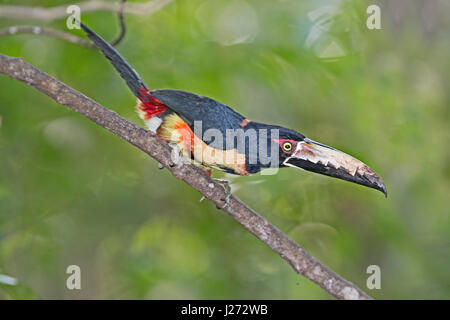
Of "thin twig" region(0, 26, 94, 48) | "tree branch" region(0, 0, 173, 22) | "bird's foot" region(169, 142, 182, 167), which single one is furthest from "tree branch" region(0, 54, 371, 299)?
"tree branch" region(0, 0, 173, 22)

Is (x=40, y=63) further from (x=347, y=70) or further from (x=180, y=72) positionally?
(x=347, y=70)

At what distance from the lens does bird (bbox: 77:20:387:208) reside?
2432mm

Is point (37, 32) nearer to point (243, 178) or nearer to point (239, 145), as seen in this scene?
point (239, 145)

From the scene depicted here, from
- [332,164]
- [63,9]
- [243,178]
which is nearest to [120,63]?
[63,9]

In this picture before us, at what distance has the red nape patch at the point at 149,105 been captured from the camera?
270 centimetres

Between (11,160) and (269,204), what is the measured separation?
183 cm

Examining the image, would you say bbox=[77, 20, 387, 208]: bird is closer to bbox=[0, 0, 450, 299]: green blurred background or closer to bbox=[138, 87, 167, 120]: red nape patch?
bbox=[138, 87, 167, 120]: red nape patch

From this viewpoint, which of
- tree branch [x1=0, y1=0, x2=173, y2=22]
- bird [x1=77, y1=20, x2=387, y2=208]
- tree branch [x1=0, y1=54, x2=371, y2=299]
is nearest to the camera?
tree branch [x1=0, y1=54, x2=371, y2=299]

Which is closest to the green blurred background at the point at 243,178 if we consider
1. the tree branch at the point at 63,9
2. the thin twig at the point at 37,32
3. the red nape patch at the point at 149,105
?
the tree branch at the point at 63,9

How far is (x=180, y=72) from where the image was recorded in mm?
3398

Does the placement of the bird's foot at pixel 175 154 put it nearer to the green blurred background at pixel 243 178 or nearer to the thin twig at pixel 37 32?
the green blurred background at pixel 243 178

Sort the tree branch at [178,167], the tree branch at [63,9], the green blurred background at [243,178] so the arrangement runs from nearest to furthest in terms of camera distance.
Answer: the tree branch at [178,167], the tree branch at [63,9], the green blurred background at [243,178]
